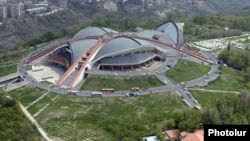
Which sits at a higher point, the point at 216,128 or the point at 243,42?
the point at 216,128

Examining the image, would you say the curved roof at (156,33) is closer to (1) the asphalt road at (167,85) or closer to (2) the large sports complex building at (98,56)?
(2) the large sports complex building at (98,56)

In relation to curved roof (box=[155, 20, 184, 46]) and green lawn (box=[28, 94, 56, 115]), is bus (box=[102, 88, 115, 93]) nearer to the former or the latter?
green lawn (box=[28, 94, 56, 115])

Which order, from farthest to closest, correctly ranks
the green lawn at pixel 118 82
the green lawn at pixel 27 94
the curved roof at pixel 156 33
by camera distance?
the curved roof at pixel 156 33 < the green lawn at pixel 118 82 < the green lawn at pixel 27 94

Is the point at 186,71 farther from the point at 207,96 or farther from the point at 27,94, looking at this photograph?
the point at 27,94

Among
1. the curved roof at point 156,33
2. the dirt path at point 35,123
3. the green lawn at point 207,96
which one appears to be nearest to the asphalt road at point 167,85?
the green lawn at point 207,96

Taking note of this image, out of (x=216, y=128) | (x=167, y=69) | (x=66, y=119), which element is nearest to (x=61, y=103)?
(x=66, y=119)

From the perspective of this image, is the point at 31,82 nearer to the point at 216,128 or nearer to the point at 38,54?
the point at 38,54

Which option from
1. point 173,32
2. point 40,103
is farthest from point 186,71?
point 40,103
